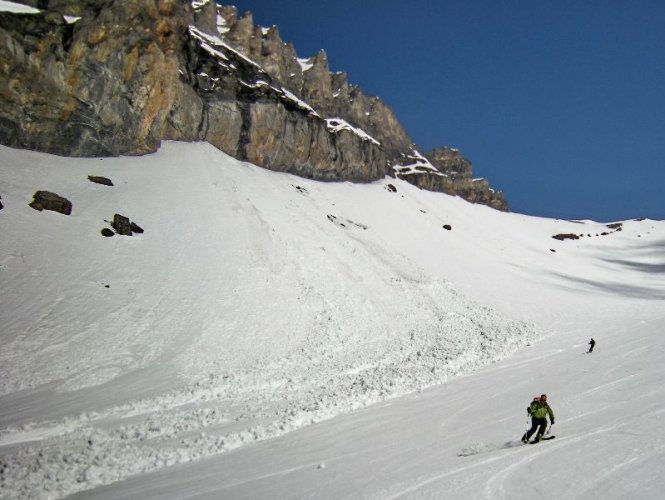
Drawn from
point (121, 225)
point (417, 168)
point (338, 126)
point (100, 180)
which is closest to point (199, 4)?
point (338, 126)

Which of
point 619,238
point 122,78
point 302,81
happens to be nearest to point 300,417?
point 122,78

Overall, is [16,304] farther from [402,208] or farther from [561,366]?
[402,208]

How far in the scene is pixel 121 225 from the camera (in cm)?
3247

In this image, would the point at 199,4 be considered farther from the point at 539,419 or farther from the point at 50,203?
the point at 539,419

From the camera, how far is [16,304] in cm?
2156

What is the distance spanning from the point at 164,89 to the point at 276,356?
4343cm

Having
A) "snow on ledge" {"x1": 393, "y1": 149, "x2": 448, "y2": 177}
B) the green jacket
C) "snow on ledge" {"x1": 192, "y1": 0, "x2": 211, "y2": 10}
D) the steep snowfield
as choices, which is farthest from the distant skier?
"snow on ledge" {"x1": 393, "y1": 149, "x2": 448, "y2": 177}

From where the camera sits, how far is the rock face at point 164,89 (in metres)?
40.4

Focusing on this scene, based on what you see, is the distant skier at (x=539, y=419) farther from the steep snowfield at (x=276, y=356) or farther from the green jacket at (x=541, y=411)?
the steep snowfield at (x=276, y=356)

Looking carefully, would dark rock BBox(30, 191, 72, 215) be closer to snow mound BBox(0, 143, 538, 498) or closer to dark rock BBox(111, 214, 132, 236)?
snow mound BBox(0, 143, 538, 498)

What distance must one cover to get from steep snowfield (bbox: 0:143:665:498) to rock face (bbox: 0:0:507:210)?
4139mm

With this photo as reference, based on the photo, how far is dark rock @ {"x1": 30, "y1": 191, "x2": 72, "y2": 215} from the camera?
101ft

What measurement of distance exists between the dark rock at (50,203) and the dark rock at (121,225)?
10.5 ft

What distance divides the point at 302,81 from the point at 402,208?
145 ft
